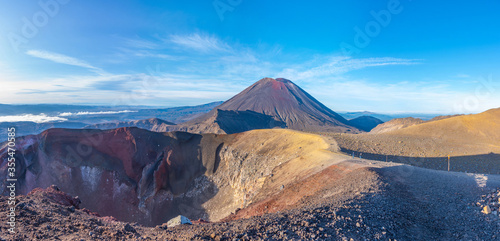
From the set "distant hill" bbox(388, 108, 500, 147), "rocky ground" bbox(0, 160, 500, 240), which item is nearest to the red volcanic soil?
"rocky ground" bbox(0, 160, 500, 240)

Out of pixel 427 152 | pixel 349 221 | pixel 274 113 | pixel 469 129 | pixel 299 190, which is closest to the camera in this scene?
pixel 349 221

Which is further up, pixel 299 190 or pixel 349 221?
pixel 349 221

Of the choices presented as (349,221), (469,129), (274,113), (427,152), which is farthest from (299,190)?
(274,113)

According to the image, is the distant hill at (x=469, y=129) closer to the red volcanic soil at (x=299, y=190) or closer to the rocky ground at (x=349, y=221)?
the rocky ground at (x=349, y=221)

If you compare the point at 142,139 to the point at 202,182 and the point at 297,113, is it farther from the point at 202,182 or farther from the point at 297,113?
the point at 297,113

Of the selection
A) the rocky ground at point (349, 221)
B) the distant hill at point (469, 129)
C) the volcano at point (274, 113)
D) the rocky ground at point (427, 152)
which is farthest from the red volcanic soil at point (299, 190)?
the volcano at point (274, 113)

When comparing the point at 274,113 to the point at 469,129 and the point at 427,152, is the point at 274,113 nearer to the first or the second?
the point at 469,129

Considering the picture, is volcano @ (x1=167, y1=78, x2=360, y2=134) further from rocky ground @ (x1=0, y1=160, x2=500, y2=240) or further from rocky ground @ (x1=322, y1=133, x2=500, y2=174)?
rocky ground @ (x1=0, y1=160, x2=500, y2=240)
